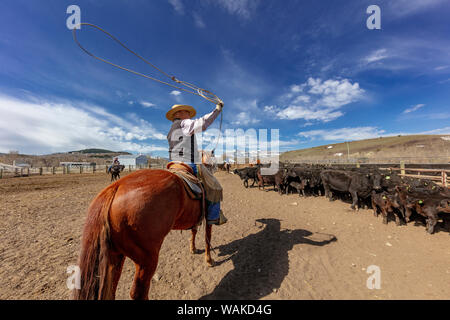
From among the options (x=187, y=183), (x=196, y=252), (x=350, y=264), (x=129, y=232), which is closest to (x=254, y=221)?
(x=196, y=252)

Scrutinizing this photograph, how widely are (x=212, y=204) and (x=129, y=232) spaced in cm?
173

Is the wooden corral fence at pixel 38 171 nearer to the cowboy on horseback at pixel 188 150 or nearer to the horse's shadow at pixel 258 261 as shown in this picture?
the cowboy on horseback at pixel 188 150

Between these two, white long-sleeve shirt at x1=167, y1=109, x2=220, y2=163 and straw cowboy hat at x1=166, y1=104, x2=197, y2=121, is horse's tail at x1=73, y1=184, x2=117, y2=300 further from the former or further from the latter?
straw cowboy hat at x1=166, y1=104, x2=197, y2=121

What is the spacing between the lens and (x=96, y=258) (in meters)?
1.63

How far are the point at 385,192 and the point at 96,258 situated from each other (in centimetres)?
822

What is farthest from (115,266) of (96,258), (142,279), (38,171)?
(38,171)

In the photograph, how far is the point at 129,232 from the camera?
177cm

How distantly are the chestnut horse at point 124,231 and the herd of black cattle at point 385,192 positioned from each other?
6885mm

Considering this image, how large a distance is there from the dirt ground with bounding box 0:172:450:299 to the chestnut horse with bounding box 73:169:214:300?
137cm

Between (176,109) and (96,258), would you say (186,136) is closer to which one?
(176,109)

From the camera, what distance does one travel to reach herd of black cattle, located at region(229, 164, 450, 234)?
474cm

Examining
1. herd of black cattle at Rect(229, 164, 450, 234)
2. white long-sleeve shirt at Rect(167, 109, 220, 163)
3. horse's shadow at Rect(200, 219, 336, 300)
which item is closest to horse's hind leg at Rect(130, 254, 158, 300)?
horse's shadow at Rect(200, 219, 336, 300)
